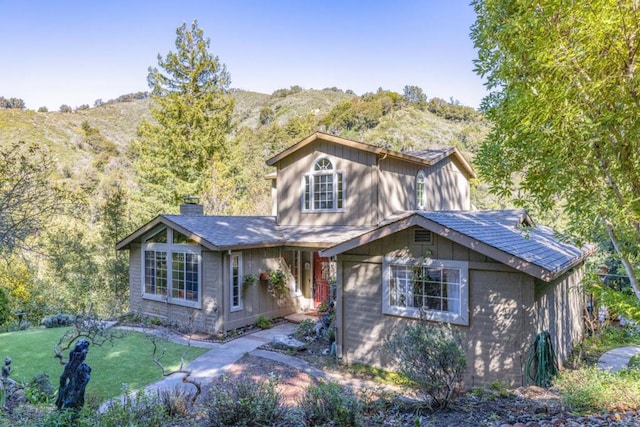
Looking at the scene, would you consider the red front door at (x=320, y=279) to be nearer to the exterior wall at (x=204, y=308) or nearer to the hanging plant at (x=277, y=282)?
the hanging plant at (x=277, y=282)

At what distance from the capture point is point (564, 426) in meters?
3.92

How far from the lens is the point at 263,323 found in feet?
40.4

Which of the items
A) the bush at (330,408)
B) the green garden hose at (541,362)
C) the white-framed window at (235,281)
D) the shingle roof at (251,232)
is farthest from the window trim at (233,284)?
the green garden hose at (541,362)

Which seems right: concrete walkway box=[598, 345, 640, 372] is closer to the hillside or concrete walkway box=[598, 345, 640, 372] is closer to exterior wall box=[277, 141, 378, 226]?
exterior wall box=[277, 141, 378, 226]

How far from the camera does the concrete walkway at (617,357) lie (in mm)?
8914

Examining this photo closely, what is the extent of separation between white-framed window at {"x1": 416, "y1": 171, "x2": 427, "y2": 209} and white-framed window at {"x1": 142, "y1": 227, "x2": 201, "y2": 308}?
875cm

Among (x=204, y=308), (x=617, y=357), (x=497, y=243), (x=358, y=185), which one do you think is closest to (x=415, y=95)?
(x=358, y=185)

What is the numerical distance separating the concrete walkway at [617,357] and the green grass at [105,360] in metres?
9.76

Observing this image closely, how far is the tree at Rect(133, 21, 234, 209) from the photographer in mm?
25672

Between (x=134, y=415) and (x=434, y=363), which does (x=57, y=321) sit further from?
(x=434, y=363)

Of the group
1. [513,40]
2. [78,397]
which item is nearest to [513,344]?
[513,40]

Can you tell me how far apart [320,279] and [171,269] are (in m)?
5.20

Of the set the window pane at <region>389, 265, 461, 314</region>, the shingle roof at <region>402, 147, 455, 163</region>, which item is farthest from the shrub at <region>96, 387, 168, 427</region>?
the shingle roof at <region>402, 147, 455, 163</region>

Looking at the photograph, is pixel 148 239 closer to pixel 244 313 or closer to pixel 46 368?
pixel 244 313
